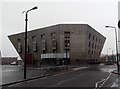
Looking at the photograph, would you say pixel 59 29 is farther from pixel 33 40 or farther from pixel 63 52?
pixel 33 40

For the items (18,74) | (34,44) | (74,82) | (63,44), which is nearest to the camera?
(74,82)

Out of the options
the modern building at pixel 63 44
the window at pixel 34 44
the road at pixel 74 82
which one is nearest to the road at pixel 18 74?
the road at pixel 74 82

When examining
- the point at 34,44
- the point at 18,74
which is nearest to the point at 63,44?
the point at 34,44

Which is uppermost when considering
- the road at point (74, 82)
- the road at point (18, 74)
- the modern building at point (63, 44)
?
the modern building at point (63, 44)

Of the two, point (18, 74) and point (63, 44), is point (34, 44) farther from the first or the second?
point (18, 74)

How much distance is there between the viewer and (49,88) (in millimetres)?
18156

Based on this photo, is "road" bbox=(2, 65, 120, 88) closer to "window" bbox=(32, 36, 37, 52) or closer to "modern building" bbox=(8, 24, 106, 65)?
"modern building" bbox=(8, 24, 106, 65)

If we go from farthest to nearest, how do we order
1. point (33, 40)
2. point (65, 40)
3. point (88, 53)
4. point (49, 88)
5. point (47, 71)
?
point (33, 40) → point (88, 53) → point (65, 40) → point (47, 71) → point (49, 88)

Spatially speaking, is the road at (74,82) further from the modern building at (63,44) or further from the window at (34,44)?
the window at (34,44)

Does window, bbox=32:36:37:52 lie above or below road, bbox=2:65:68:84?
above

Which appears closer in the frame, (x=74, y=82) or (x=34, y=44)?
(x=74, y=82)

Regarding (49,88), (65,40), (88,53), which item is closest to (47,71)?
(49,88)

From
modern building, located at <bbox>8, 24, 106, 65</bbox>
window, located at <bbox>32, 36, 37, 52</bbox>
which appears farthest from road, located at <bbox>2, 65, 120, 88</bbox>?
window, located at <bbox>32, 36, 37, 52</bbox>

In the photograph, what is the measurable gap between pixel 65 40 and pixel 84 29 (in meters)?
9.76
